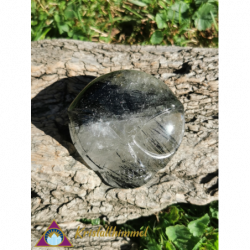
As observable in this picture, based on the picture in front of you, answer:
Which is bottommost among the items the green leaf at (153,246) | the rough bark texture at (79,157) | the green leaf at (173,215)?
the green leaf at (153,246)

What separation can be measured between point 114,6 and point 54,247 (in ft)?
10.5

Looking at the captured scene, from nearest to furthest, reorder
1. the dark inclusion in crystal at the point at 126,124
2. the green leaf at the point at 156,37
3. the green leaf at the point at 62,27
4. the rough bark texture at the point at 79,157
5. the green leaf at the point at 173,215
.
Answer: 1. the dark inclusion in crystal at the point at 126,124
2. the rough bark texture at the point at 79,157
3. the green leaf at the point at 173,215
4. the green leaf at the point at 62,27
5. the green leaf at the point at 156,37

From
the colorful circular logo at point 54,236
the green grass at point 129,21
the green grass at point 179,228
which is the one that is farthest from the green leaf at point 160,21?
the colorful circular logo at point 54,236

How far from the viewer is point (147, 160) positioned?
6.53 ft

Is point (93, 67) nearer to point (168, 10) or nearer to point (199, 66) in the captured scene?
point (199, 66)

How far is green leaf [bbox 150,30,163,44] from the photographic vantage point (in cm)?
329

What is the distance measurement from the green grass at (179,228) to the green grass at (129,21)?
7.47ft

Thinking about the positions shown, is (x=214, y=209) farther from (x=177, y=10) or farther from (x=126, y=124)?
(x=177, y=10)

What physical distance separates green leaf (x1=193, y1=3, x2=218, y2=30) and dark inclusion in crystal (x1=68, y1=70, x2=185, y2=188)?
6.03 feet

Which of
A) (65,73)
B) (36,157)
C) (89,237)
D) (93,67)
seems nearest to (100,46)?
(93,67)

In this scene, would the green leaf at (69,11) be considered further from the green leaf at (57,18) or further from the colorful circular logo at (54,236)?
the colorful circular logo at (54,236)

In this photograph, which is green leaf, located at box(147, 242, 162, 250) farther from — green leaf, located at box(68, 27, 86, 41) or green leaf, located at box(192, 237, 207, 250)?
green leaf, located at box(68, 27, 86, 41)

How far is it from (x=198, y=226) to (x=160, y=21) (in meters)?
2.64

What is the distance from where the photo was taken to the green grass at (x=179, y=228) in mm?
2338
